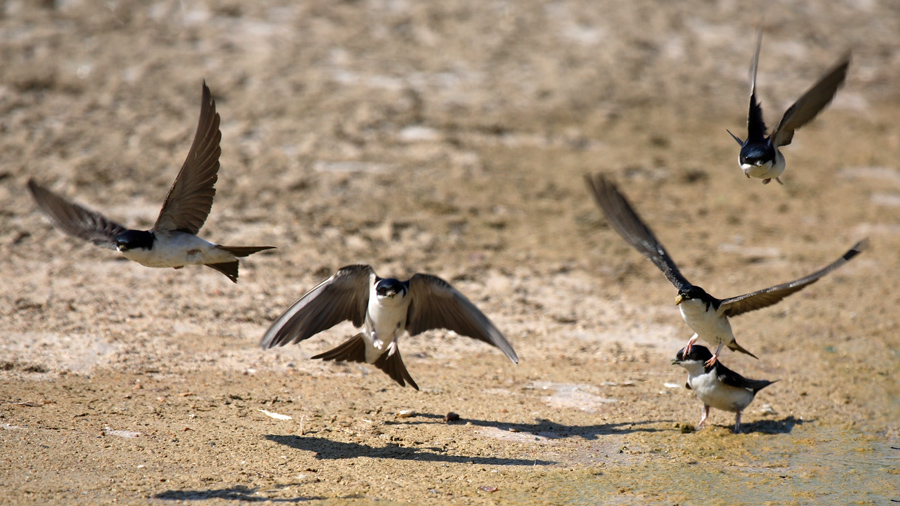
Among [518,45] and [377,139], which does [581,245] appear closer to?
[377,139]

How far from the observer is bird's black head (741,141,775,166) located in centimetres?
479

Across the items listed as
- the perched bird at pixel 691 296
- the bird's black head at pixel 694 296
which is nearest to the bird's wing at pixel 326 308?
the perched bird at pixel 691 296

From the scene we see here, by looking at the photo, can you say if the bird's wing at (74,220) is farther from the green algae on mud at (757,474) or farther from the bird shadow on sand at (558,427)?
the green algae on mud at (757,474)

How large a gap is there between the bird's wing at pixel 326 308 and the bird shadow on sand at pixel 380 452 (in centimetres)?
55

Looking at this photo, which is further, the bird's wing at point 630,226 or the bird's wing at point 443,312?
the bird's wing at point 630,226

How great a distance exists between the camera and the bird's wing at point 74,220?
199 inches

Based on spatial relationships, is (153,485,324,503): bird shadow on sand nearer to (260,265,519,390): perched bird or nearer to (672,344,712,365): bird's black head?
(260,265,519,390): perched bird

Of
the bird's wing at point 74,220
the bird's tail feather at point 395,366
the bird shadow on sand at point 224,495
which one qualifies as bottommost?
the bird shadow on sand at point 224,495

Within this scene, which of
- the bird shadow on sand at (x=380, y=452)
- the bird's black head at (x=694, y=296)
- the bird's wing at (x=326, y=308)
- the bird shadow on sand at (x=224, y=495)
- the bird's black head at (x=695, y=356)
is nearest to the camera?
the bird shadow on sand at (x=224, y=495)

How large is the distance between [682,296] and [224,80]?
6.67 m

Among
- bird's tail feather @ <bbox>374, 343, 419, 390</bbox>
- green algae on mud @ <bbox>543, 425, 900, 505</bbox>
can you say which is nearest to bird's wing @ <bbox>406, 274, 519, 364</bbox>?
bird's tail feather @ <bbox>374, 343, 419, 390</bbox>

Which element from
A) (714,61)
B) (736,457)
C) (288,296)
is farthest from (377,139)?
(736,457)

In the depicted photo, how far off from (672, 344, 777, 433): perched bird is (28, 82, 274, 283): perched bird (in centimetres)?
267

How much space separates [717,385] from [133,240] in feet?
11.2
